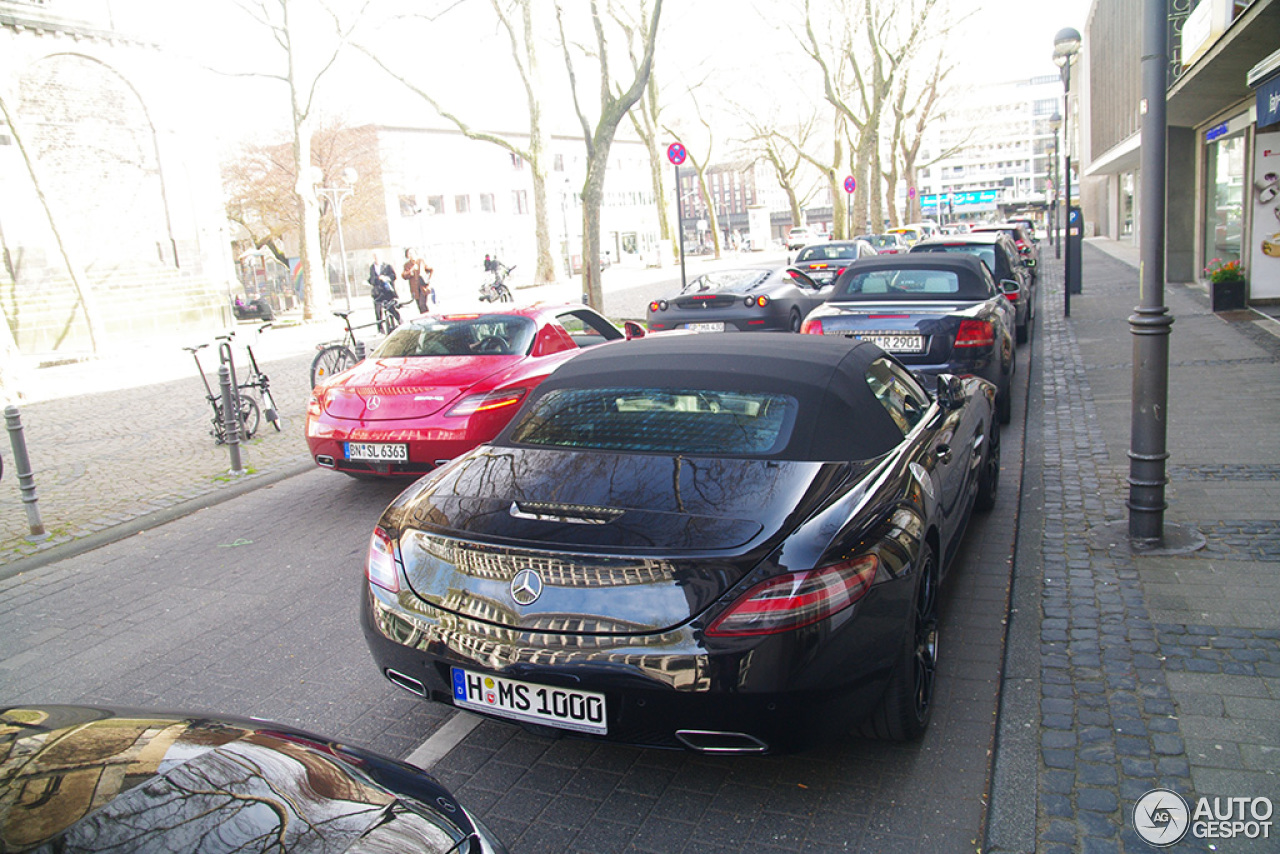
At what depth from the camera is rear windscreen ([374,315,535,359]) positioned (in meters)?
7.44

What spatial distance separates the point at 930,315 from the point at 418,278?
15844mm

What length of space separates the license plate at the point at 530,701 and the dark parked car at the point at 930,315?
584 cm

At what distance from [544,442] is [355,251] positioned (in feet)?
201

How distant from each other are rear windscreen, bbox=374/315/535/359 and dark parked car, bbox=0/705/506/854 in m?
5.29

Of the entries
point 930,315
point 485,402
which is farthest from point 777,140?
point 485,402

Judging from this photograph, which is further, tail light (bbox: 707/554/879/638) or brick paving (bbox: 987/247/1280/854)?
brick paving (bbox: 987/247/1280/854)

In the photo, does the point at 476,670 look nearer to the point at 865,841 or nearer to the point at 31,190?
the point at 865,841

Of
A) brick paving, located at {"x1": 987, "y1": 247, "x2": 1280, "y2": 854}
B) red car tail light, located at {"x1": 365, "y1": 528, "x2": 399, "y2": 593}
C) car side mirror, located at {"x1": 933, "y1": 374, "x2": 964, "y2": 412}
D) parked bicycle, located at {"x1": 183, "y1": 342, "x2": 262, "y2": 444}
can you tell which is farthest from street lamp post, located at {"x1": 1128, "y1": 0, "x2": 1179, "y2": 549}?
parked bicycle, located at {"x1": 183, "y1": 342, "x2": 262, "y2": 444}

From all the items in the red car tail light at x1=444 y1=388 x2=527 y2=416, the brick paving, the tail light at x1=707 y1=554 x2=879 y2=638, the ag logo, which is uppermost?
the red car tail light at x1=444 y1=388 x2=527 y2=416

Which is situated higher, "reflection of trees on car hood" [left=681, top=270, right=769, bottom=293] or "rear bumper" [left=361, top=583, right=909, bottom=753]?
"reflection of trees on car hood" [left=681, top=270, right=769, bottom=293]

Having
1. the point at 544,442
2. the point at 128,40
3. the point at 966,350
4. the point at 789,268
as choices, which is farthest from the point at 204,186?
the point at 544,442

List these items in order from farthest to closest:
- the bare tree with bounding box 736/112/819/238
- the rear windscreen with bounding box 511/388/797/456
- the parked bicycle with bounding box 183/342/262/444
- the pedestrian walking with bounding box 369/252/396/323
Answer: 1. the bare tree with bounding box 736/112/819/238
2. the pedestrian walking with bounding box 369/252/396/323
3. the parked bicycle with bounding box 183/342/262/444
4. the rear windscreen with bounding box 511/388/797/456

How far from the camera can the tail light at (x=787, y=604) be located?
272 centimetres

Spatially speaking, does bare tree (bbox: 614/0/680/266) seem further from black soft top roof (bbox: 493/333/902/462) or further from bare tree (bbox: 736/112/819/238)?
black soft top roof (bbox: 493/333/902/462)
